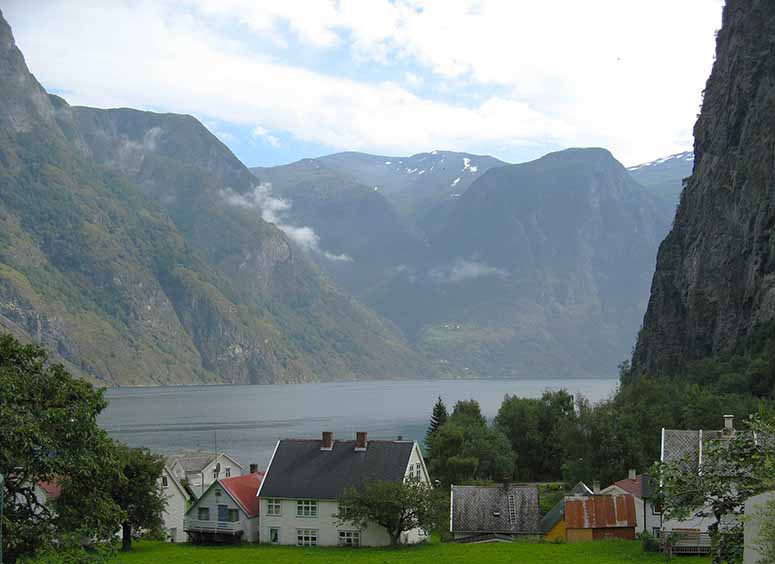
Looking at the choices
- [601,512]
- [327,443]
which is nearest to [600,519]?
[601,512]

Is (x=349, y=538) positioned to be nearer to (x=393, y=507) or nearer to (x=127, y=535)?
(x=393, y=507)

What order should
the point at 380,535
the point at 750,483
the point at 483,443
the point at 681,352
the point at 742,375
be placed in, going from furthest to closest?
the point at 681,352 < the point at 742,375 < the point at 483,443 < the point at 380,535 < the point at 750,483

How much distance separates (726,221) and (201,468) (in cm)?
7034

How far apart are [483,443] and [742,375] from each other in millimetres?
28462

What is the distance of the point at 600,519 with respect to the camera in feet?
192

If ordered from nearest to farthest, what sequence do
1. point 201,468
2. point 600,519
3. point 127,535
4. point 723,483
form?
point 723,483
point 127,535
point 600,519
point 201,468

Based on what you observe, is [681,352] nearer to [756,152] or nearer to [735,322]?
[735,322]

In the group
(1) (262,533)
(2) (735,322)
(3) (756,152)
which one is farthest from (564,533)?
(3) (756,152)

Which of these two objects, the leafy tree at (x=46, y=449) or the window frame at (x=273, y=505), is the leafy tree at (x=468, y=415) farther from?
the leafy tree at (x=46, y=449)

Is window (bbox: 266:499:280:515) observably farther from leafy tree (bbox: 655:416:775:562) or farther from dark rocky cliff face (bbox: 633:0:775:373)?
dark rocky cliff face (bbox: 633:0:775:373)

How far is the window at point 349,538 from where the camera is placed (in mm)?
57528

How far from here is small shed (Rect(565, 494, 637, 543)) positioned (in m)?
58.3

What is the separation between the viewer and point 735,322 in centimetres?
11606

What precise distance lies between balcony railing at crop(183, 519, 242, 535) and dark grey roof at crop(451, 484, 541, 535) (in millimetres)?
12987
